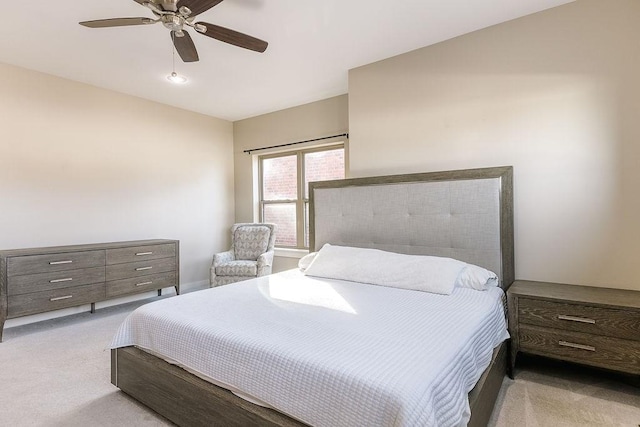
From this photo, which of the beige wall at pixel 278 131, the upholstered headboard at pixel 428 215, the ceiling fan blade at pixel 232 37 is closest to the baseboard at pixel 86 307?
the beige wall at pixel 278 131

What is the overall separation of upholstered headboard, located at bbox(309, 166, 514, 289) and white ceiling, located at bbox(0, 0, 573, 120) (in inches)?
46.5

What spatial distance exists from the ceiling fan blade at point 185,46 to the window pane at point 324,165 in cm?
225

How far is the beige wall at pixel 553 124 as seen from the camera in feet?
7.36

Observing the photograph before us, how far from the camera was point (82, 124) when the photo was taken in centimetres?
369

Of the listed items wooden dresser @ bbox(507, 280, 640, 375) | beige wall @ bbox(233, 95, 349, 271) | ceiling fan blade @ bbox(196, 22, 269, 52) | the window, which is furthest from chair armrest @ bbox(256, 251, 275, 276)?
wooden dresser @ bbox(507, 280, 640, 375)

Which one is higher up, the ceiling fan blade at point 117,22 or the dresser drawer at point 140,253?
the ceiling fan blade at point 117,22

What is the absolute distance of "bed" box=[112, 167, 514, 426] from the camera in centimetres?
138

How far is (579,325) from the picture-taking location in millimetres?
2002

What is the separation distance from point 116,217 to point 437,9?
3984mm

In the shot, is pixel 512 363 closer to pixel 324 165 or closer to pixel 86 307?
pixel 324 165

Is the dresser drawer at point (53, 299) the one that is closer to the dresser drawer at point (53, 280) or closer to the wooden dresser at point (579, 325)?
the dresser drawer at point (53, 280)

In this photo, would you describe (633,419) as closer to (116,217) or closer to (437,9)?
(437,9)

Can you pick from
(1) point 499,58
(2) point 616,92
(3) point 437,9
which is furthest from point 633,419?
(3) point 437,9

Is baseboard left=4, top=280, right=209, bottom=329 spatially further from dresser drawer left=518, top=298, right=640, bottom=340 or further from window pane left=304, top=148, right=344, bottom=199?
dresser drawer left=518, top=298, right=640, bottom=340
